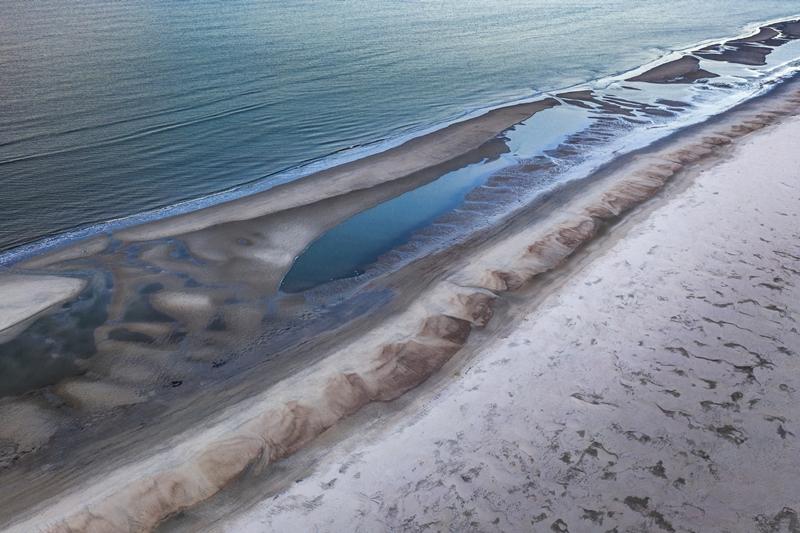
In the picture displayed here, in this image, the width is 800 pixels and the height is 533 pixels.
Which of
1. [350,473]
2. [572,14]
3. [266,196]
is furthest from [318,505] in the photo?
[572,14]

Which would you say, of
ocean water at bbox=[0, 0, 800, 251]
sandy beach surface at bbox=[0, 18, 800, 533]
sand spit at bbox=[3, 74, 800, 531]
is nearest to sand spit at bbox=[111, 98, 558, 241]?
sandy beach surface at bbox=[0, 18, 800, 533]

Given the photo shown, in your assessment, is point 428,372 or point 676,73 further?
point 676,73

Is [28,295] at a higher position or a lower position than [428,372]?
higher

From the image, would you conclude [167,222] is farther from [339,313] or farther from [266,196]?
[339,313]

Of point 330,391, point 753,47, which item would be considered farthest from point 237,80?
point 753,47

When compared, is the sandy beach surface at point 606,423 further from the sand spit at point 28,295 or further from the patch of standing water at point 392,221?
the sand spit at point 28,295

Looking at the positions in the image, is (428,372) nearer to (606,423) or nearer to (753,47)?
(606,423)

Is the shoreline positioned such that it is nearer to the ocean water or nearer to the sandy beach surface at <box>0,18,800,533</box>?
the sandy beach surface at <box>0,18,800,533</box>
